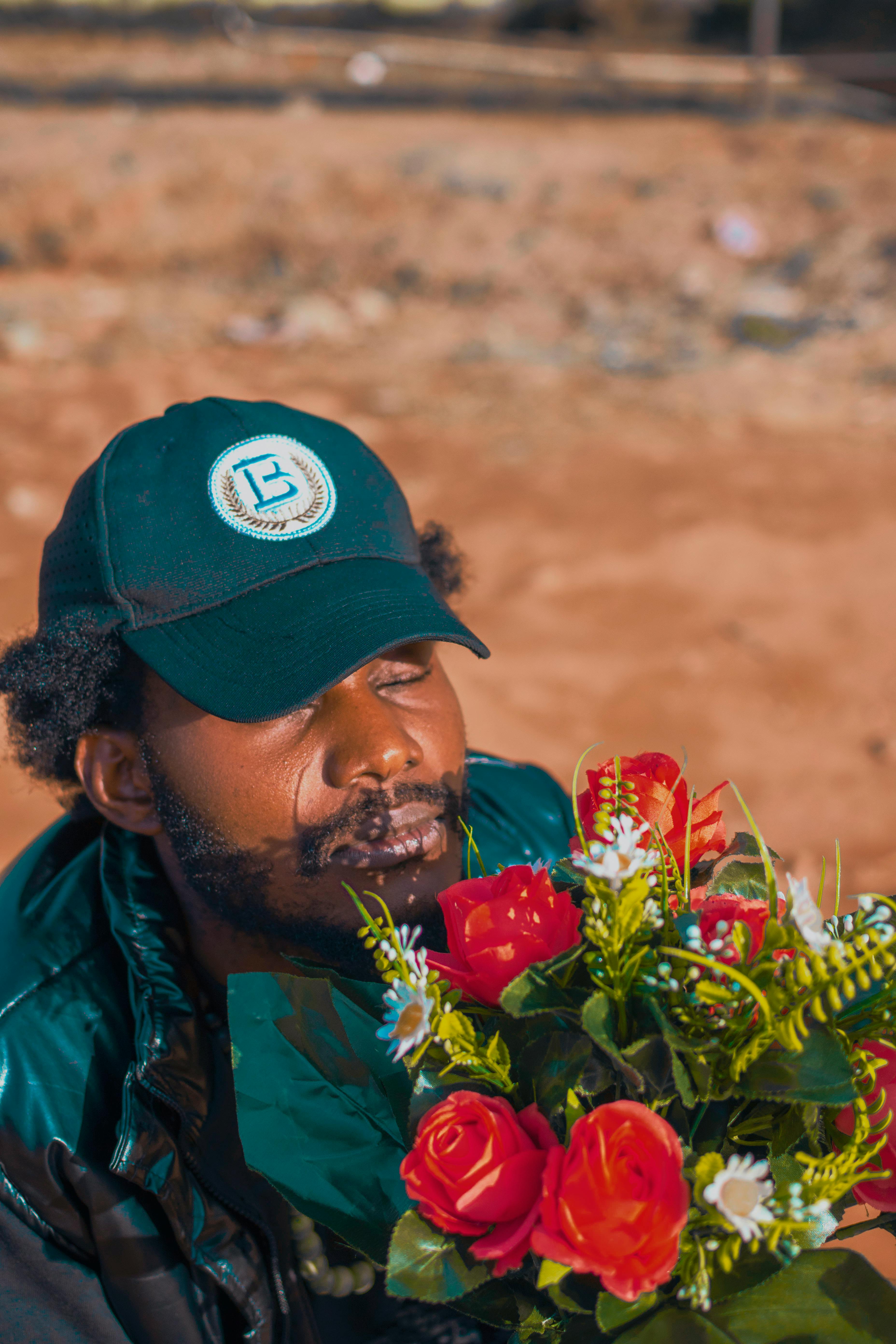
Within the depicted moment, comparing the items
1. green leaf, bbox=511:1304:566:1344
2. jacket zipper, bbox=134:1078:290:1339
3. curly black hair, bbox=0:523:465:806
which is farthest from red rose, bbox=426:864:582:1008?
curly black hair, bbox=0:523:465:806

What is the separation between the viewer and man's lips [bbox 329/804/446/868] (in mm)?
1836

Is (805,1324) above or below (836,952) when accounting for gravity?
below

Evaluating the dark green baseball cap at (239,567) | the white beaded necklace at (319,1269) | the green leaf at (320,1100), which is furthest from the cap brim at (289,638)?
the white beaded necklace at (319,1269)

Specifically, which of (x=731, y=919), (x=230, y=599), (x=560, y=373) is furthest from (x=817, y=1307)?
(x=560, y=373)

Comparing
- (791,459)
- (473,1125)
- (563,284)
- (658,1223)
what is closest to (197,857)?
(473,1125)

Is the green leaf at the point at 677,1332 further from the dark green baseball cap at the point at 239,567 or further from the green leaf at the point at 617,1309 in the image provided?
the dark green baseball cap at the point at 239,567

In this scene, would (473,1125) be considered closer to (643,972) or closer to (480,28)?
(643,972)

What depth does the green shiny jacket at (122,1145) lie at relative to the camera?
1.79 metres

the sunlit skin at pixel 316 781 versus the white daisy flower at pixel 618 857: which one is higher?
the white daisy flower at pixel 618 857

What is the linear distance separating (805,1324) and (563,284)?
39.2 feet

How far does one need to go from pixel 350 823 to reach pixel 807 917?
0.87 m

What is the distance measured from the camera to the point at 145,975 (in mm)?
2012

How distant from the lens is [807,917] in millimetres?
1140

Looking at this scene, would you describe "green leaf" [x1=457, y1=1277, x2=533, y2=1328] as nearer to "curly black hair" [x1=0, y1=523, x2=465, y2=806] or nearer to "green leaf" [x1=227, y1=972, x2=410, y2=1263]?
"green leaf" [x1=227, y1=972, x2=410, y2=1263]
